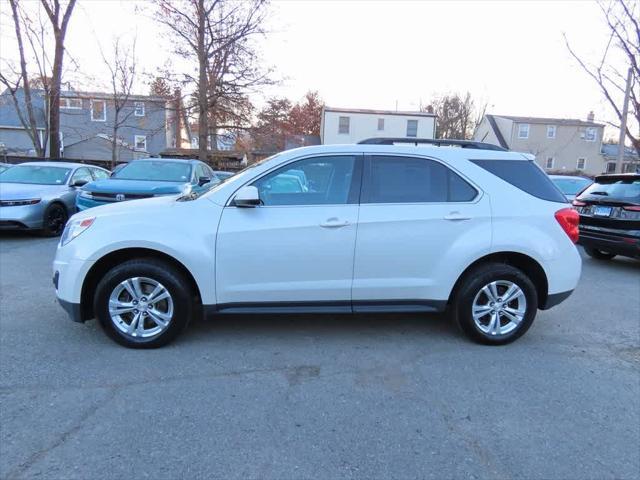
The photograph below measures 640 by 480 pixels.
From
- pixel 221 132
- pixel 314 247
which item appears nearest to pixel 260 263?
pixel 314 247

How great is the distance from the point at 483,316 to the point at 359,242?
4.53ft

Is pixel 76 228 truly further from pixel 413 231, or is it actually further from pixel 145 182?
pixel 145 182

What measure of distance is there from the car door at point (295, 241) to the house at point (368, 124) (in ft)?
112

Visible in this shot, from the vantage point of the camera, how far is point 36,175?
9430 mm

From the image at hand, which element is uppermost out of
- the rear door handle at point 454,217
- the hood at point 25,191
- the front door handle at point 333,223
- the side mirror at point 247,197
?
the side mirror at point 247,197

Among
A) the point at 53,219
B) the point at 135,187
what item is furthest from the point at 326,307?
the point at 53,219

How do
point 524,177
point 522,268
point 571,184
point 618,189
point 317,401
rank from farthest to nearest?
point 571,184 → point 618,189 → point 522,268 → point 524,177 → point 317,401

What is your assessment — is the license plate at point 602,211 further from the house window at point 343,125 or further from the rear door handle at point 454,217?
the house window at point 343,125

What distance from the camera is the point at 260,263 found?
3.69 metres

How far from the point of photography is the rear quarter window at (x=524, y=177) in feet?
13.2

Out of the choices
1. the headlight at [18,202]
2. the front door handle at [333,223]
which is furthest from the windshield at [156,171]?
the front door handle at [333,223]

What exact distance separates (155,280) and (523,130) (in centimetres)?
4396

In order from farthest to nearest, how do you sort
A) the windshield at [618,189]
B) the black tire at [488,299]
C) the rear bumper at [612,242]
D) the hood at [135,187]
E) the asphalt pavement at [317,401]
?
the hood at [135,187] < the windshield at [618,189] < the rear bumper at [612,242] < the black tire at [488,299] < the asphalt pavement at [317,401]

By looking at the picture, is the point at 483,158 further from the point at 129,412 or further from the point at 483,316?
the point at 129,412
